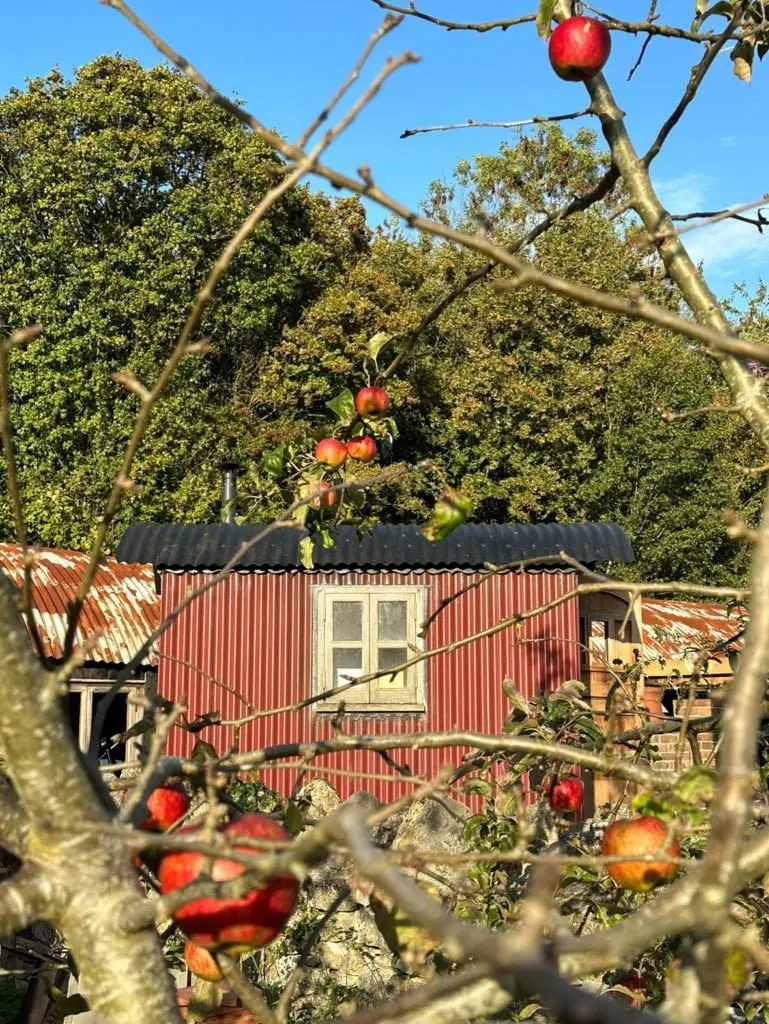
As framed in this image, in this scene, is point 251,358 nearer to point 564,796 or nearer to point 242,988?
point 564,796

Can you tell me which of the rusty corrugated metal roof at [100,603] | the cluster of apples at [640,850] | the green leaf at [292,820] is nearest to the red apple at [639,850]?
the cluster of apples at [640,850]

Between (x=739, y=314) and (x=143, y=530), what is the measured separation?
21.8 metres

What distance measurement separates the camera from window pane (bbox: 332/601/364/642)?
12031 millimetres

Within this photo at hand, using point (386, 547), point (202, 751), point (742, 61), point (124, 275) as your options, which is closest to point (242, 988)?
point (202, 751)

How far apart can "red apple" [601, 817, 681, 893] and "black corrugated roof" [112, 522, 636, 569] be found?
30.3ft

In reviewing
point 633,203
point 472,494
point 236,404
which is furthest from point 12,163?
point 633,203

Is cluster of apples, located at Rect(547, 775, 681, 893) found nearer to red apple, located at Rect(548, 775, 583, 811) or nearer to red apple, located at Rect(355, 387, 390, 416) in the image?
red apple, located at Rect(355, 387, 390, 416)

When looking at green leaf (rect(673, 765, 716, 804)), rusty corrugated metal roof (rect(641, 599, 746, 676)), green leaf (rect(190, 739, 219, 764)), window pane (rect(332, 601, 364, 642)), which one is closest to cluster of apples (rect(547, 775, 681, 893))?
green leaf (rect(673, 765, 716, 804))

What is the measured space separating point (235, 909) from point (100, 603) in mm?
14421

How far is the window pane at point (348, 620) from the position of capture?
12.0 metres

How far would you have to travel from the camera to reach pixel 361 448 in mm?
3334

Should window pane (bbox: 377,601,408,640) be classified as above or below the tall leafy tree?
below

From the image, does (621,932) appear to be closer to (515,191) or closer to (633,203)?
(633,203)

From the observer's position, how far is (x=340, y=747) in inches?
59.1
